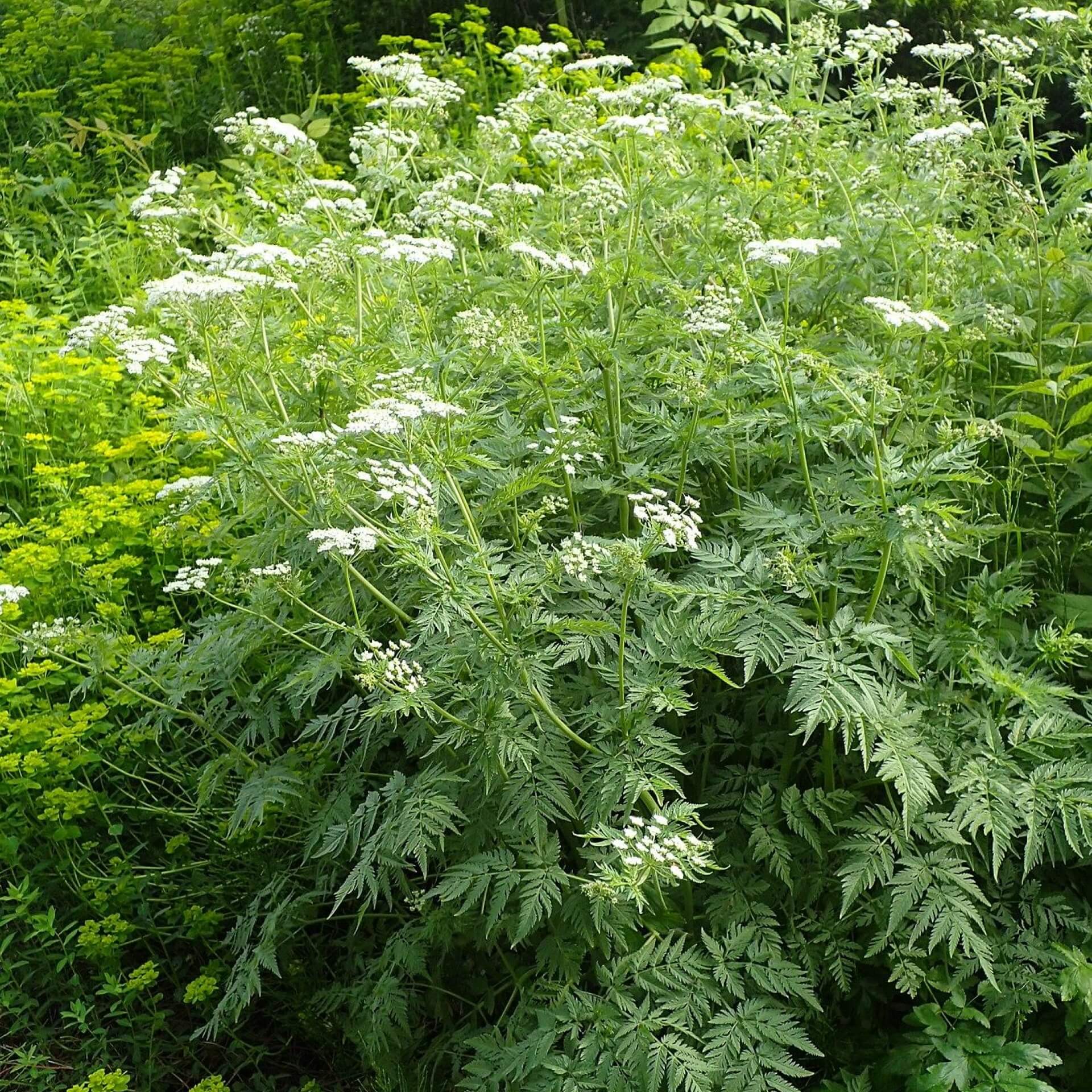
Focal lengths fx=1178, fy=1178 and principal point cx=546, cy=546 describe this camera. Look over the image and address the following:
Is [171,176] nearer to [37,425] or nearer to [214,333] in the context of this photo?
[214,333]

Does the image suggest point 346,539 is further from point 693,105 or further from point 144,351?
point 693,105

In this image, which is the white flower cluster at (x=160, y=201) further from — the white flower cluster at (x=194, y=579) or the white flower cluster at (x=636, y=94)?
the white flower cluster at (x=636, y=94)

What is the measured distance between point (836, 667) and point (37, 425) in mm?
4416

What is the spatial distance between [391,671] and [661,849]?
69 cm

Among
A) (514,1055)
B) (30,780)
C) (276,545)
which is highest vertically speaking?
(276,545)

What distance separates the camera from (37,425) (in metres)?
5.66

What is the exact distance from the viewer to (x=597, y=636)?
9.24 feet

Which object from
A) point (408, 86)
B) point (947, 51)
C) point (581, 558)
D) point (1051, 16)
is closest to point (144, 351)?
point (581, 558)

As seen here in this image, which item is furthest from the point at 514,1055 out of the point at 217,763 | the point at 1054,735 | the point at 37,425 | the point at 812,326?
the point at 37,425

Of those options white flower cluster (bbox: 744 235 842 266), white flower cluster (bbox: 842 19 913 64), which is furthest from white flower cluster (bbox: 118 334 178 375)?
white flower cluster (bbox: 842 19 913 64)

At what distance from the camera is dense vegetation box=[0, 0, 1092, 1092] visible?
267 cm

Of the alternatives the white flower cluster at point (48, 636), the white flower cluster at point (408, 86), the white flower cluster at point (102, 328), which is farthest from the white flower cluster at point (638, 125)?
the white flower cluster at point (48, 636)

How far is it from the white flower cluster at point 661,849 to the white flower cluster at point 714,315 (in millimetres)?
1204

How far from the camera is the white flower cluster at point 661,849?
7.54ft
